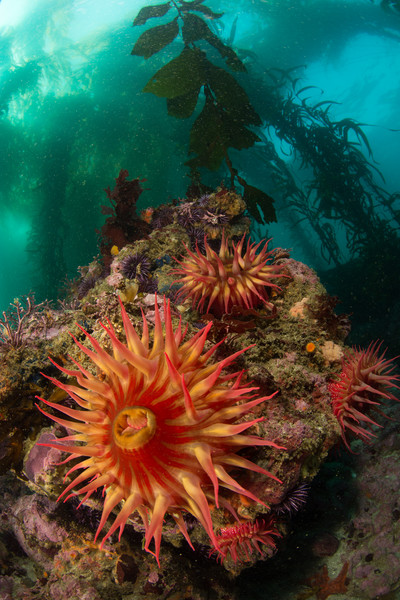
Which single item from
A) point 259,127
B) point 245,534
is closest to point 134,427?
point 245,534

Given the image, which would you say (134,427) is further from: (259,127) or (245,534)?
(259,127)

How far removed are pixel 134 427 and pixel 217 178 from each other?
13379mm

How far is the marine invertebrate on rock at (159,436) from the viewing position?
1500 mm

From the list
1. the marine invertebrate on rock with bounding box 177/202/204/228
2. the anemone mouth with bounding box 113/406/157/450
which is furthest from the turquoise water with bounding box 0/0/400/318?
the anemone mouth with bounding box 113/406/157/450

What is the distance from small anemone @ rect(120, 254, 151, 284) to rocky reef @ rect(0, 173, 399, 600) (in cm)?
3

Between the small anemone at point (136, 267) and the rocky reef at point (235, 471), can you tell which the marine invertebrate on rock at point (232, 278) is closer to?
the rocky reef at point (235, 471)

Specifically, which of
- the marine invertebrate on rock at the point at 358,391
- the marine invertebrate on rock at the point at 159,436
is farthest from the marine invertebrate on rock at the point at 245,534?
the marine invertebrate on rock at the point at 358,391

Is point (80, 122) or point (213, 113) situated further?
point (80, 122)

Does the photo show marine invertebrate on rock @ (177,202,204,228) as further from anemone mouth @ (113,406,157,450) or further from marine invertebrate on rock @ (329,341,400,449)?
anemone mouth @ (113,406,157,450)

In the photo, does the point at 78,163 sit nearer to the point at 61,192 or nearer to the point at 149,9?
the point at 61,192

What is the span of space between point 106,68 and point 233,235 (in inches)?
569

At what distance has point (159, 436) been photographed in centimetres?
156

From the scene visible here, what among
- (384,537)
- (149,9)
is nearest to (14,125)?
(149,9)

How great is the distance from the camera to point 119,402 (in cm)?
170
